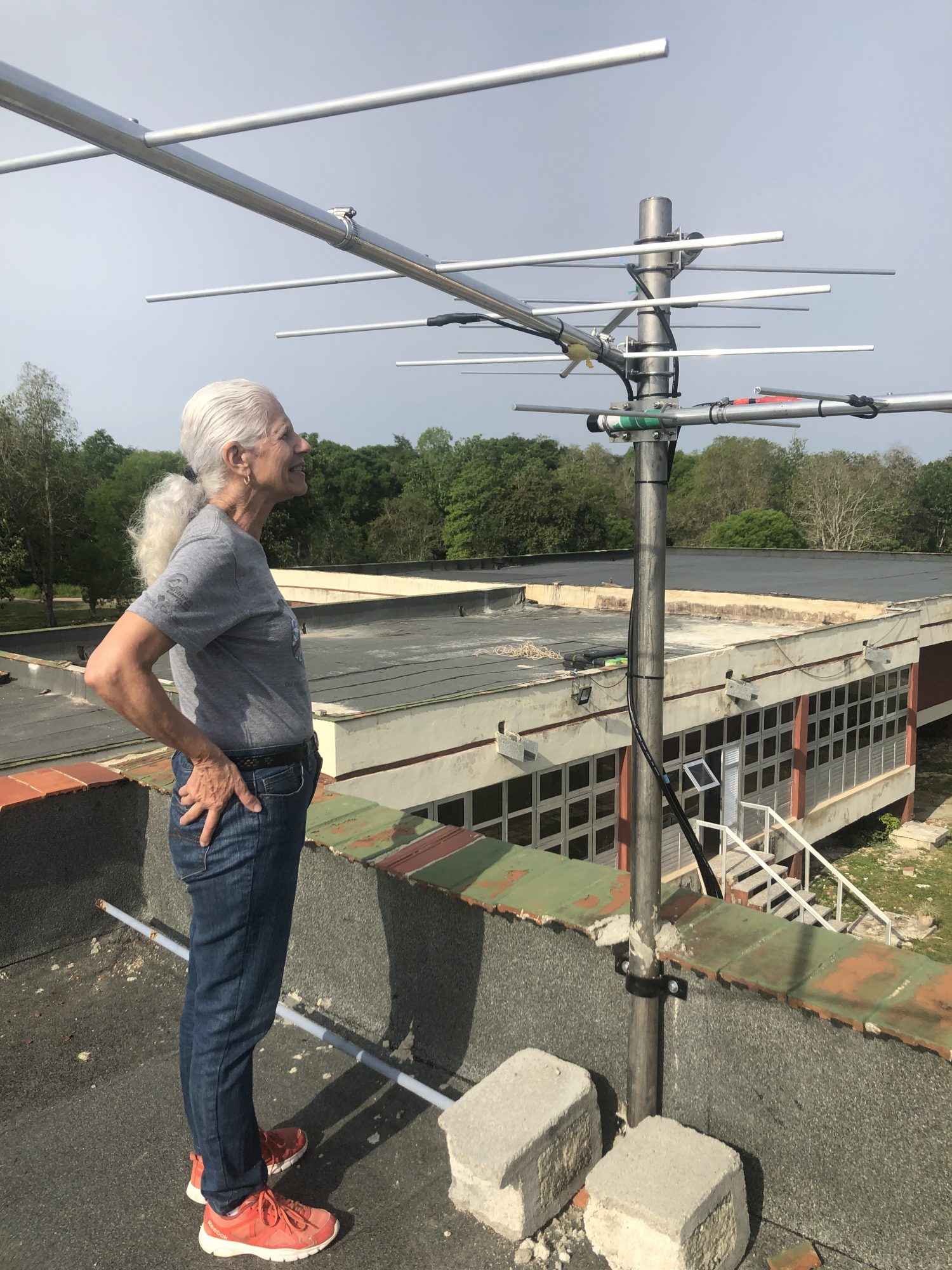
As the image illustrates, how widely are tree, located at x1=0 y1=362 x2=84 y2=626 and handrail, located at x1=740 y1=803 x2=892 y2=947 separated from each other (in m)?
27.8

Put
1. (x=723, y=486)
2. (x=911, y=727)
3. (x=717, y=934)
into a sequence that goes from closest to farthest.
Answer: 1. (x=717, y=934)
2. (x=911, y=727)
3. (x=723, y=486)

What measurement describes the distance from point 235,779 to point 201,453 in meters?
0.67

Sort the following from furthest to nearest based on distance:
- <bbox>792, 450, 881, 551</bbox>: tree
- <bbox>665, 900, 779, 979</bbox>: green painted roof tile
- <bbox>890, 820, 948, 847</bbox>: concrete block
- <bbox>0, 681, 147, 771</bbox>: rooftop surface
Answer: <bbox>792, 450, 881, 551</bbox>: tree < <bbox>890, 820, 948, 847</bbox>: concrete block < <bbox>0, 681, 147, 771</bbox>: rooftop surface < <bbox>665, 900, 779, 979</bbox>: green painted roof tile

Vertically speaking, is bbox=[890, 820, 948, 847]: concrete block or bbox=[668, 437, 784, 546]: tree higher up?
bbox=[668, 437, 784, 546]: tree

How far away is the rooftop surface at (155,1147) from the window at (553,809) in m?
6.41

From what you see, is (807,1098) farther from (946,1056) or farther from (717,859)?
(717,859)

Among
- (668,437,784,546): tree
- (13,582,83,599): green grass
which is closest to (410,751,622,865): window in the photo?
(13,582,83,599): green grass

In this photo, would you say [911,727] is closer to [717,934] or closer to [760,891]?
[760,891]

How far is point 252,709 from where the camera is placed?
194 centimetres

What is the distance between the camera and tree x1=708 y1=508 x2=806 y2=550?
52.1m

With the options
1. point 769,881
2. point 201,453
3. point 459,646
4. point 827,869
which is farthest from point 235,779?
point 827,869

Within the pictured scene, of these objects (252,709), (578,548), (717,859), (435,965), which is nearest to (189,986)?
(252,709)

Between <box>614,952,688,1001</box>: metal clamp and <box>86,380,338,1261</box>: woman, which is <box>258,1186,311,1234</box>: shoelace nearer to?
<box>86,380,338,1261</box>: woman

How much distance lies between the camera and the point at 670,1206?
1.84 metres
